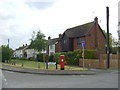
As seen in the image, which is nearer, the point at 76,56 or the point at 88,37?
the point at 76,56

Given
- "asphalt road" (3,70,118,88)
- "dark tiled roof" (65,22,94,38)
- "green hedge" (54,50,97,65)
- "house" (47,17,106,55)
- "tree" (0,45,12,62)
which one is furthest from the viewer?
"dark tiled roof" (65,22,94,38)

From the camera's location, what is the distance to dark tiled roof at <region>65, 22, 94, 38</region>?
4681 centimetres

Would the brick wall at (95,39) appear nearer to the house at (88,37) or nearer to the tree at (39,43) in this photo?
the house at (88,37)

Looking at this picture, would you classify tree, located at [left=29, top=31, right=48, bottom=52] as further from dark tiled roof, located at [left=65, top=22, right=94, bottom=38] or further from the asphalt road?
the asphalt road

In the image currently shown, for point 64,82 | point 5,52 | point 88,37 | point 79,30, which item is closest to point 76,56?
point 88,37

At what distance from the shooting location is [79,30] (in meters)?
50.1

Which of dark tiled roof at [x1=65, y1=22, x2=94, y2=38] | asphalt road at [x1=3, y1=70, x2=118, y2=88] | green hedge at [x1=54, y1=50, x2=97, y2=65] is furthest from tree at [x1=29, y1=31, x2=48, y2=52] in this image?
asphalt road at [x1=3, y1=70, x2=118, y2=88]

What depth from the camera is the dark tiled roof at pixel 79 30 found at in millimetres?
46812

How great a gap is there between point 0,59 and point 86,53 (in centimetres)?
2023

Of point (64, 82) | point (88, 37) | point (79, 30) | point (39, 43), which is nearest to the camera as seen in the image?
point (64, 82)

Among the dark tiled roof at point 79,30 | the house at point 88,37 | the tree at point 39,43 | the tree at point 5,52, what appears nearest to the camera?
the tree at point 5,52

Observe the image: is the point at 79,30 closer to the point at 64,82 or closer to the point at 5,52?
the point at 5,52

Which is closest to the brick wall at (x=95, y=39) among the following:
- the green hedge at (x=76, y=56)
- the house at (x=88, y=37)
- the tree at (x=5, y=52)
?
the house at (x=88, y=37)

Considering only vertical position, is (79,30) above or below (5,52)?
above
